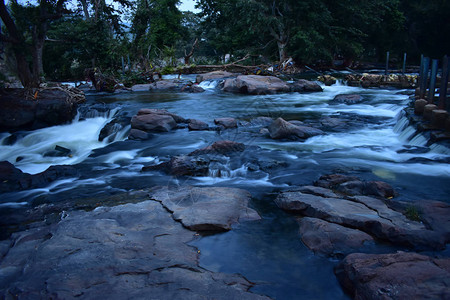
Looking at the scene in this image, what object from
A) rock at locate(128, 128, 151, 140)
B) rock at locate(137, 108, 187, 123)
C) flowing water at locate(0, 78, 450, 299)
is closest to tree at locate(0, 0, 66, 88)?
flowing water at locate(0, 78, 450, 299)

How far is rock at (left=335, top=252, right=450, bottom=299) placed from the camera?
2445 mm

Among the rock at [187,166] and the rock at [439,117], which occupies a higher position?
the rock at [439,117]

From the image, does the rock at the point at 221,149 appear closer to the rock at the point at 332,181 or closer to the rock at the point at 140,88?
the rock at the point at 332,181

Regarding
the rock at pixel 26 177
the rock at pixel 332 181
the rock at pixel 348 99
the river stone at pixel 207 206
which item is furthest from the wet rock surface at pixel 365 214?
the rock at pixel 348 99

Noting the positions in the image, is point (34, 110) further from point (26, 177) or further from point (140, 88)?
point (140, 88)

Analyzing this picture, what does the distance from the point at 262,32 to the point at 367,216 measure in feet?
83.8

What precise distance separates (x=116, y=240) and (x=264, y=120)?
25.6 ft

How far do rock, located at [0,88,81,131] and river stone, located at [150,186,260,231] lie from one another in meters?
7.07

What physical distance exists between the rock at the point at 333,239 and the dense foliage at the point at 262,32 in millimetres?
14843

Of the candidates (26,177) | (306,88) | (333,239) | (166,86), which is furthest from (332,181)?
(166,86)

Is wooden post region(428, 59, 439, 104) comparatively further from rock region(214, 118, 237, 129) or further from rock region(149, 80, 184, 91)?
rock region(149, 80, 184, 91)

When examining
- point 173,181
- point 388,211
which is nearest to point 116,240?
point 173,181

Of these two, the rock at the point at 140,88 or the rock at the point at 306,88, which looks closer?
the rock at the point at 306,88

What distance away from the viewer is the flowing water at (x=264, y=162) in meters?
3.41
